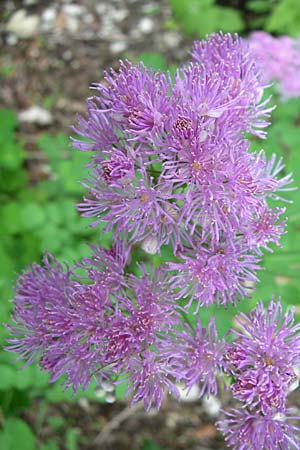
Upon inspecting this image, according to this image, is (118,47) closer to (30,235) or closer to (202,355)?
(30,235)

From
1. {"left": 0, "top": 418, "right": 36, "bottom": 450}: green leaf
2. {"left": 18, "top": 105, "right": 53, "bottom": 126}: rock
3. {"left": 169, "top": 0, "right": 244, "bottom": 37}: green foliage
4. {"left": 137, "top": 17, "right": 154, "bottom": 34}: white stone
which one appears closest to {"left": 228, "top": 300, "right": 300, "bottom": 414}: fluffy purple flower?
{"left": 0, "top": 418, "right": 36, "bottom": 450}: green leaf

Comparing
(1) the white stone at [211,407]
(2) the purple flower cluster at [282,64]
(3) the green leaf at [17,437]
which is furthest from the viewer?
(1) the white stone at [211,407]

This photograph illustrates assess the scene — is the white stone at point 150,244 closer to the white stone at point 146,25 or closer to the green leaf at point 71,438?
the green leaf at point 71,438

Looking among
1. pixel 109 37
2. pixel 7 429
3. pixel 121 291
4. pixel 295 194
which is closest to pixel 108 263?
pixel 121 291

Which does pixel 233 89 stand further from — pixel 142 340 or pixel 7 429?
pixel 7 429

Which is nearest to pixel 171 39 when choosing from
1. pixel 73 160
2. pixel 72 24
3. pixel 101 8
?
pixel 101 8

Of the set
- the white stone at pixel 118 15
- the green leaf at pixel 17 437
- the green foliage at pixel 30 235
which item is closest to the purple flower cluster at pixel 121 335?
the green foliage at pixel 30 235
